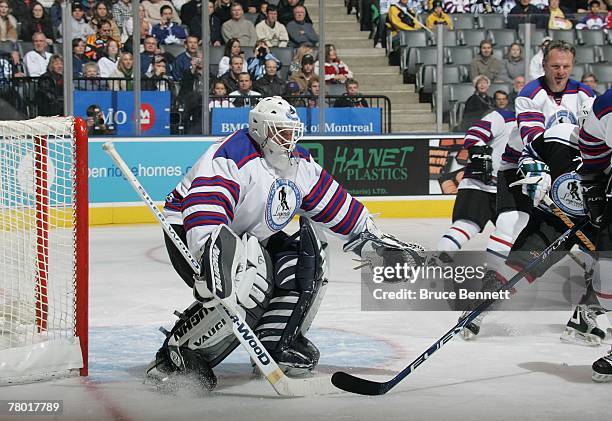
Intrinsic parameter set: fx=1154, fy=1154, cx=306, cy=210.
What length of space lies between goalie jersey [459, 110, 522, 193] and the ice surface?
2.39ft

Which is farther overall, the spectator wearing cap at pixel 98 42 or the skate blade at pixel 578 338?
the spectator wearing cap at pixel 98 42

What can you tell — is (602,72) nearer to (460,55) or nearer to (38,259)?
(460,55)

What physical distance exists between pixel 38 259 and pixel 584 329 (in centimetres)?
216

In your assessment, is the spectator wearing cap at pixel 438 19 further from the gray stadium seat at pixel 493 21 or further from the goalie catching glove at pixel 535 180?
the goalie catching glove at pixel 535 180

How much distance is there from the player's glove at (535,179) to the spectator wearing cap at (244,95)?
461cm

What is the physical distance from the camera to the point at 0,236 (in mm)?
4160

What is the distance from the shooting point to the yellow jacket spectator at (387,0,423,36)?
9.95 meters

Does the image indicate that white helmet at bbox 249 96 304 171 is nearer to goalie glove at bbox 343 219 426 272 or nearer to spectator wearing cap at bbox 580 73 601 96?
goalie glove at bbox 343 219 426 272

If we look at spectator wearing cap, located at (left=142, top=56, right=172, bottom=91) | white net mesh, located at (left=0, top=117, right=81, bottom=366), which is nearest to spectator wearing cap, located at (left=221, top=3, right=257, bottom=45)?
spectator wearing cap, located at (left=142, top=56, right=172, bottom=91)

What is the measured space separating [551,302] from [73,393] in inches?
106

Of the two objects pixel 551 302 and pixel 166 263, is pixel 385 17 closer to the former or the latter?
pixel 166 263

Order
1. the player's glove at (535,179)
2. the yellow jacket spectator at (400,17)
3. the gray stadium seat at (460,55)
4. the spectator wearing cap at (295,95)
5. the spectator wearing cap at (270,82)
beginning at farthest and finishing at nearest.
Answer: the yellow jacket spectator at (400,17) → the gray stadium seat at (460,55) → the spectator wearing cap at (295,95) → the spectator wearing cap at (270,82) → the player's glove at (535,179)

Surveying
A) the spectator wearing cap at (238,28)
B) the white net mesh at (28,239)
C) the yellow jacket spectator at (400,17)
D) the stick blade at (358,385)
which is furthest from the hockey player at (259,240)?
the yellow jacket spectator at (400,17)

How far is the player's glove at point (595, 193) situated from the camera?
13.4 ft
